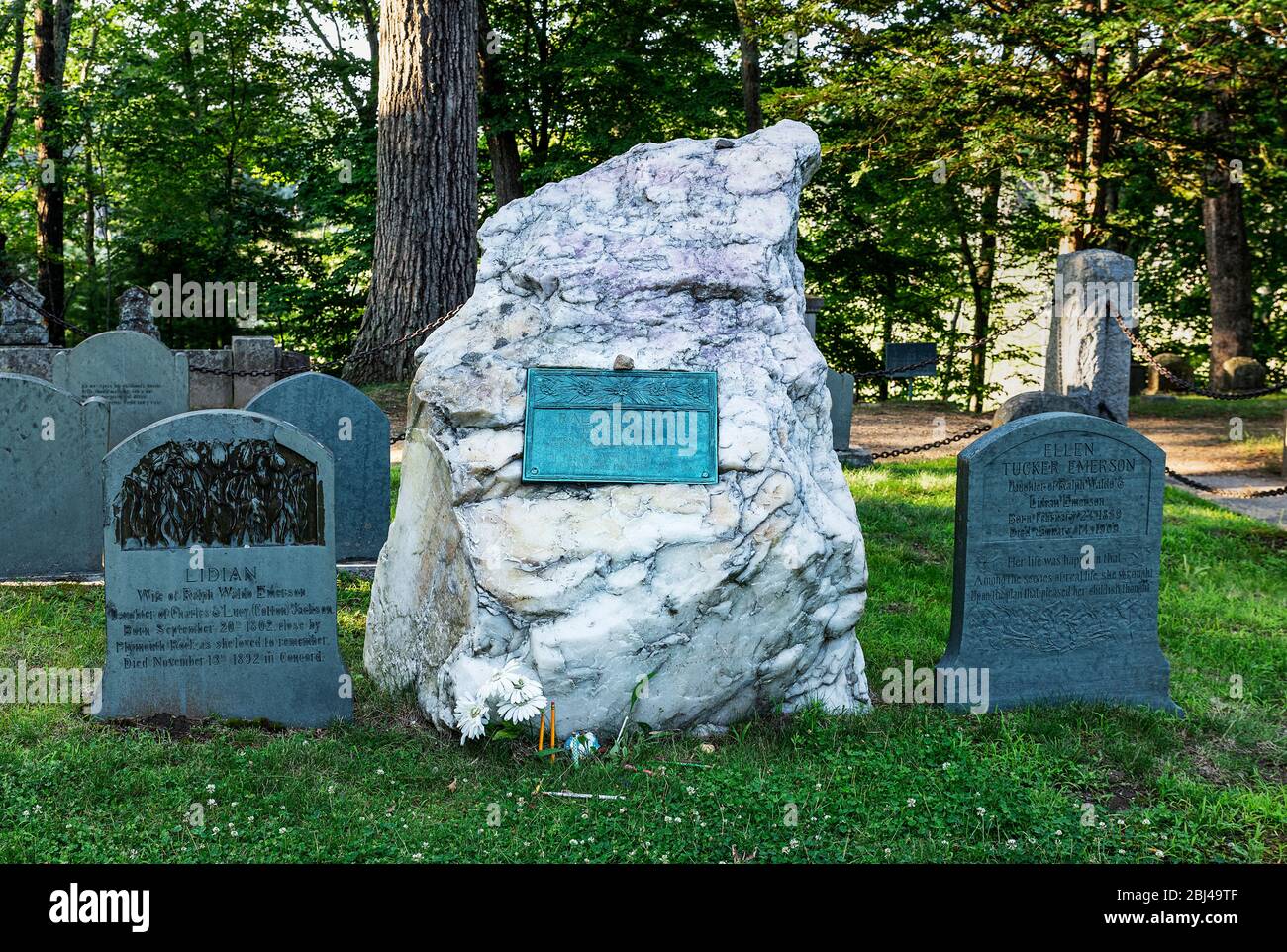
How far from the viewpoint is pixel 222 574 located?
5.03 meters

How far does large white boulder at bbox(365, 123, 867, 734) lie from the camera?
4.62 m

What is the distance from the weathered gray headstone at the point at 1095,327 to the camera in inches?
423

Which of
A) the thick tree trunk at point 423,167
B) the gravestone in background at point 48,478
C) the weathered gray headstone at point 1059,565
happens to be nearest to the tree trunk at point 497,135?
the thick tree trunk at point 423,167

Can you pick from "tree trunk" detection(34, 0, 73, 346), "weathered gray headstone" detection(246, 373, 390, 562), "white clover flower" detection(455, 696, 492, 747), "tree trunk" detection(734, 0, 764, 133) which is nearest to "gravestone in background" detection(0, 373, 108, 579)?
"weathered gray headstone" detection(246, 373, 390, 562)

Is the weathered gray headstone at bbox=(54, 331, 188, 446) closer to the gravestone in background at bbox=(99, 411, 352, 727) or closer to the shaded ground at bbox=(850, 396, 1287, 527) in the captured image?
the gravestone in background at bbox=(99, 411, 352, 727)

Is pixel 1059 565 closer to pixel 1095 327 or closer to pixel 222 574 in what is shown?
pixel 222 574

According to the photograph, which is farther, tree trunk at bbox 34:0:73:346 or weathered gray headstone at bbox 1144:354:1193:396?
tree trunk at bbox 34:0:73:346

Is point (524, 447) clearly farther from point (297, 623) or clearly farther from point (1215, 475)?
point (1215, 475)

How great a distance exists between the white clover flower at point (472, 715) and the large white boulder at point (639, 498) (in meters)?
0.14

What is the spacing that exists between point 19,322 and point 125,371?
556 centimetres

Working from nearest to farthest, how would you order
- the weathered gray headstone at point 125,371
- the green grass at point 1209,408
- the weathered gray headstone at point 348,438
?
the weathered gray headstone at point 348,438, the weathered gray headstone at point 125,371, the green grass at point 1209,408

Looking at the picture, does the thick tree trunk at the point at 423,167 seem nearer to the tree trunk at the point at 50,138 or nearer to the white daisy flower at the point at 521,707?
the white daisy flower at the point at 521,707

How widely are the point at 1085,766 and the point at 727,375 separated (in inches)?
90.7

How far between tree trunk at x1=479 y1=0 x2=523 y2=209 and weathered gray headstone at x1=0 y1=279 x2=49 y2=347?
28.6 ft
